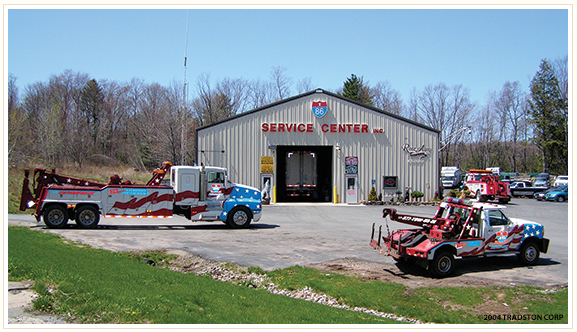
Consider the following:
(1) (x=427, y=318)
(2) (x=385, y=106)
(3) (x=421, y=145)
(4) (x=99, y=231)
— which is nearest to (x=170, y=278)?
(1) (x=427, y=318)

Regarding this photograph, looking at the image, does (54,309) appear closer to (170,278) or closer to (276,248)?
(170,278)

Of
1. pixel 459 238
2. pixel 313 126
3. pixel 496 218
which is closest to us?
pixel 459 238

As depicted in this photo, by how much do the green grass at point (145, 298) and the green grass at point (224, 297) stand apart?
0.05ft

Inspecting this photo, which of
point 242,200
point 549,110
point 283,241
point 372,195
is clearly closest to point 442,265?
point 283,241

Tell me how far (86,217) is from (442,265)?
14.8 m

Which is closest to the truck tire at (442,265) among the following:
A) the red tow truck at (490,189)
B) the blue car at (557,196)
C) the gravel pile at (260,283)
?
the gravel pile at (260,283)

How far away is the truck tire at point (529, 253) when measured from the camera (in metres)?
14.2

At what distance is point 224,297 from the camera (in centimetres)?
956

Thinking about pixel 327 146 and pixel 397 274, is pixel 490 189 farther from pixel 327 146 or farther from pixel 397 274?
pixel 397 274

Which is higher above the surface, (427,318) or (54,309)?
(54,309)

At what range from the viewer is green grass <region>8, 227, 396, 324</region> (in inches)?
309

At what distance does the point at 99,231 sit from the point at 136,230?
1.56 m

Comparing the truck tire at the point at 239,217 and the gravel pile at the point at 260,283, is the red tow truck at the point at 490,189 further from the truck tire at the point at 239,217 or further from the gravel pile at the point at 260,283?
the gravel pile at the point at 260,283

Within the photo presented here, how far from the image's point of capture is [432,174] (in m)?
40.0
